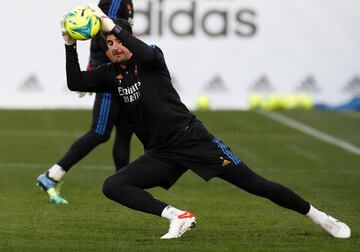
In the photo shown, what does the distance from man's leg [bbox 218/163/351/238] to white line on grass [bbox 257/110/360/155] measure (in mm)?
7818

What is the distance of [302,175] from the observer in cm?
1425

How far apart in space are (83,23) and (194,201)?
3.44 m

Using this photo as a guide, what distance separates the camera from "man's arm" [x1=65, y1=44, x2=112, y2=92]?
9211 millimetres

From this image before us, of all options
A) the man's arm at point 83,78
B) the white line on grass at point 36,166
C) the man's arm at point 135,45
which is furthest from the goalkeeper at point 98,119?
the man's arm at point 135,45

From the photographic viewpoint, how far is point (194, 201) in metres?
11.8

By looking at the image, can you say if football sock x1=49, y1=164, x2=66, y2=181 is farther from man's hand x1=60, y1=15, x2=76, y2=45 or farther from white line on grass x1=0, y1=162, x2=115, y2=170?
white line on grass x1=0, y1=162, x2=115, y2=170

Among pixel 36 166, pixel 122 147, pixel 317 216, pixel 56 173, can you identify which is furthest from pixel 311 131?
pixel 317 216

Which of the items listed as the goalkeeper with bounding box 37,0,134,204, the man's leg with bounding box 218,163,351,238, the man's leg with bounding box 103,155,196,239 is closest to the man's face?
the man's leg with bounding box 103,155,196,239

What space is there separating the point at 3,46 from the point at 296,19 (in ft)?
20.0

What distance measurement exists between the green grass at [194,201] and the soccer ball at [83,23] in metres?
1.55

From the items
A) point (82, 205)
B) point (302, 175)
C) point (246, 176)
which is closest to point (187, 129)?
point (246, 176)

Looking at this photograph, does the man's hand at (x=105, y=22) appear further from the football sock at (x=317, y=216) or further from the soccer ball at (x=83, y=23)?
the football sock at (x=317, y=216)

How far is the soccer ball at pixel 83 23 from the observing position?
8.86 m

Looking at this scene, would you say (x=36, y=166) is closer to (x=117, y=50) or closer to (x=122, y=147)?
(x=122, y=147)
